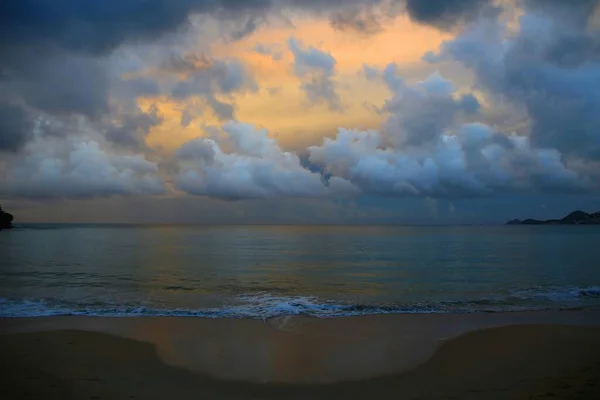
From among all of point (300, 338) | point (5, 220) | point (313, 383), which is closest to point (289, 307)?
point (300, 338)

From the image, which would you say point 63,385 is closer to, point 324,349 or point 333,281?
point 324,349

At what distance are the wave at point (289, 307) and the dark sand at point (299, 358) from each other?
59.9 inches

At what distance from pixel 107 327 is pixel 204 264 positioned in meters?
25.7

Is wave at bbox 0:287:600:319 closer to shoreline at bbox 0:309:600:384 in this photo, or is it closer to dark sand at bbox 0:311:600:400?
shoreline at bbox 0:309:600:384

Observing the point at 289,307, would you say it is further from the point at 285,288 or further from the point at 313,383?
the point at 313,383

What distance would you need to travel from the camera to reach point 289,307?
66.7 ft

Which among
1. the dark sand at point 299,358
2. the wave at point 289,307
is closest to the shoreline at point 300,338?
the dark sand at point 299,358

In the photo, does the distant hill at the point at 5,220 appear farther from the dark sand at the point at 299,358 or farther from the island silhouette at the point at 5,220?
the dark sand at the point at 299,358

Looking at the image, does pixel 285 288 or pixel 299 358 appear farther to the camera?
pixel 285 288

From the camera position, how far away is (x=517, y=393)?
9.52 meters

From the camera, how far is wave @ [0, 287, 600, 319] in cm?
1905

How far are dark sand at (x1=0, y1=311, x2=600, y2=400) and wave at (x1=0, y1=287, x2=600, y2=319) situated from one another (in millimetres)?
1521

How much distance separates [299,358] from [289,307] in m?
8.05

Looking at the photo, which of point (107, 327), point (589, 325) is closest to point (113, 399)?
point (107, 327)
